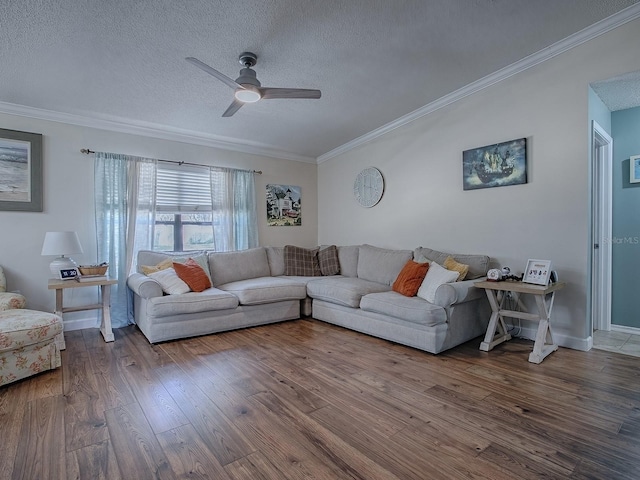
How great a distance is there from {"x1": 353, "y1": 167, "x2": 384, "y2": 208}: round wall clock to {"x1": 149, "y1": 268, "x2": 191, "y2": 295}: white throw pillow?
277 centimetres

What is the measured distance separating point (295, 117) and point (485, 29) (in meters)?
2.22

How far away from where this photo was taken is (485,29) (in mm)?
2422

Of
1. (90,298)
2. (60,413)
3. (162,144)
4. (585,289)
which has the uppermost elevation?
(162,144)

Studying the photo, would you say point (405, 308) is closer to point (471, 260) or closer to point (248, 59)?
point (471, 260)

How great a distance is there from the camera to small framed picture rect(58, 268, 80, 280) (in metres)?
3.29

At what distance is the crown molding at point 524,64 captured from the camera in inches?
94.7

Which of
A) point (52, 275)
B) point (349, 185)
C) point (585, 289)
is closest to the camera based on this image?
point (585, 289)

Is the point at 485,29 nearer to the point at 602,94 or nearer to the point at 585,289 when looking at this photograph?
the point at 602,94

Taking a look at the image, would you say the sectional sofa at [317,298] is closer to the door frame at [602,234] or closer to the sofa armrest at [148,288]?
the sofa armrest at [148,288]

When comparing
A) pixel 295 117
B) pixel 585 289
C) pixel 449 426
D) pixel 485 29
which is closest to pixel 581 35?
pixel 485 29

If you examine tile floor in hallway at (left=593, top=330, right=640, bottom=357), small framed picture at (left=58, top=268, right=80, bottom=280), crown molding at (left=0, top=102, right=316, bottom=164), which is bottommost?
tile floor in hallway at (left=593, top=330, right=640, bottom=357)

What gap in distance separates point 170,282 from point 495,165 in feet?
12.0

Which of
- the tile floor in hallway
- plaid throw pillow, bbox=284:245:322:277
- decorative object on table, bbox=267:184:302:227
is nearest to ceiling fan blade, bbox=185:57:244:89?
plaid throw pillow, bbox=284:245:322:277

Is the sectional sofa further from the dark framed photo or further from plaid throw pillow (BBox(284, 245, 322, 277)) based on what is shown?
the dark framed photo
